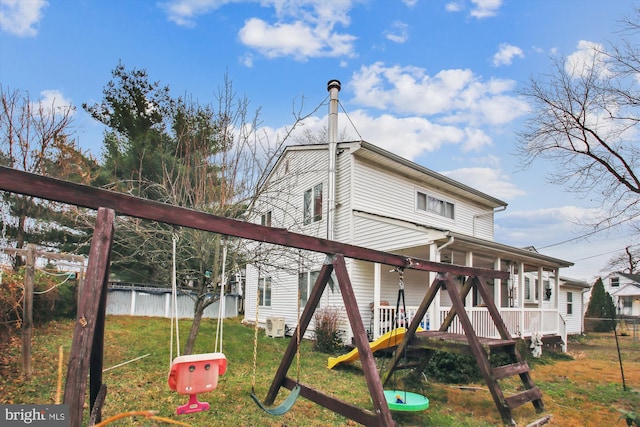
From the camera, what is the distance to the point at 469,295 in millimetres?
11414

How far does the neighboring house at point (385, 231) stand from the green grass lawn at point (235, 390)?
2.20m

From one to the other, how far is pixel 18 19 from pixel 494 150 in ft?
48.4

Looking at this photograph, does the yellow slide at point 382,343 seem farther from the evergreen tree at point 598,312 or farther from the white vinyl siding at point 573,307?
the evergreen tree at point 598,312

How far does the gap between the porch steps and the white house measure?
3.90 m

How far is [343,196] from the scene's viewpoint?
1261 centimetres

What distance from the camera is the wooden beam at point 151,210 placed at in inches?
104

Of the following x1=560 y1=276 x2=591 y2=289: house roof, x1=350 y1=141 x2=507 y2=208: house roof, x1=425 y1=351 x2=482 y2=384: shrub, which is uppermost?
x1=350 y1=141 x2=507 y2=208: house roof

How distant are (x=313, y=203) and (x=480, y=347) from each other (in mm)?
8977

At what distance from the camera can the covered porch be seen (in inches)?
408

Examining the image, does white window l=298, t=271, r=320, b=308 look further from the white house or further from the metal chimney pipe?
the metal chimney pipe

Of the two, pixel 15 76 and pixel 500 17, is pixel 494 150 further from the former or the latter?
pixel 15 76

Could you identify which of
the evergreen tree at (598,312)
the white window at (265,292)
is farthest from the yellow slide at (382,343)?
the evergreen tree at (598,312)

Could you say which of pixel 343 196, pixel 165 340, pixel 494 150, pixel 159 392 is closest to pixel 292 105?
pixel 343 196

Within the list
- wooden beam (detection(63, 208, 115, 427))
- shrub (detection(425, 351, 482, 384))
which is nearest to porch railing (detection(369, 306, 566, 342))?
shrub (detection(425, 351, 482, 384))
